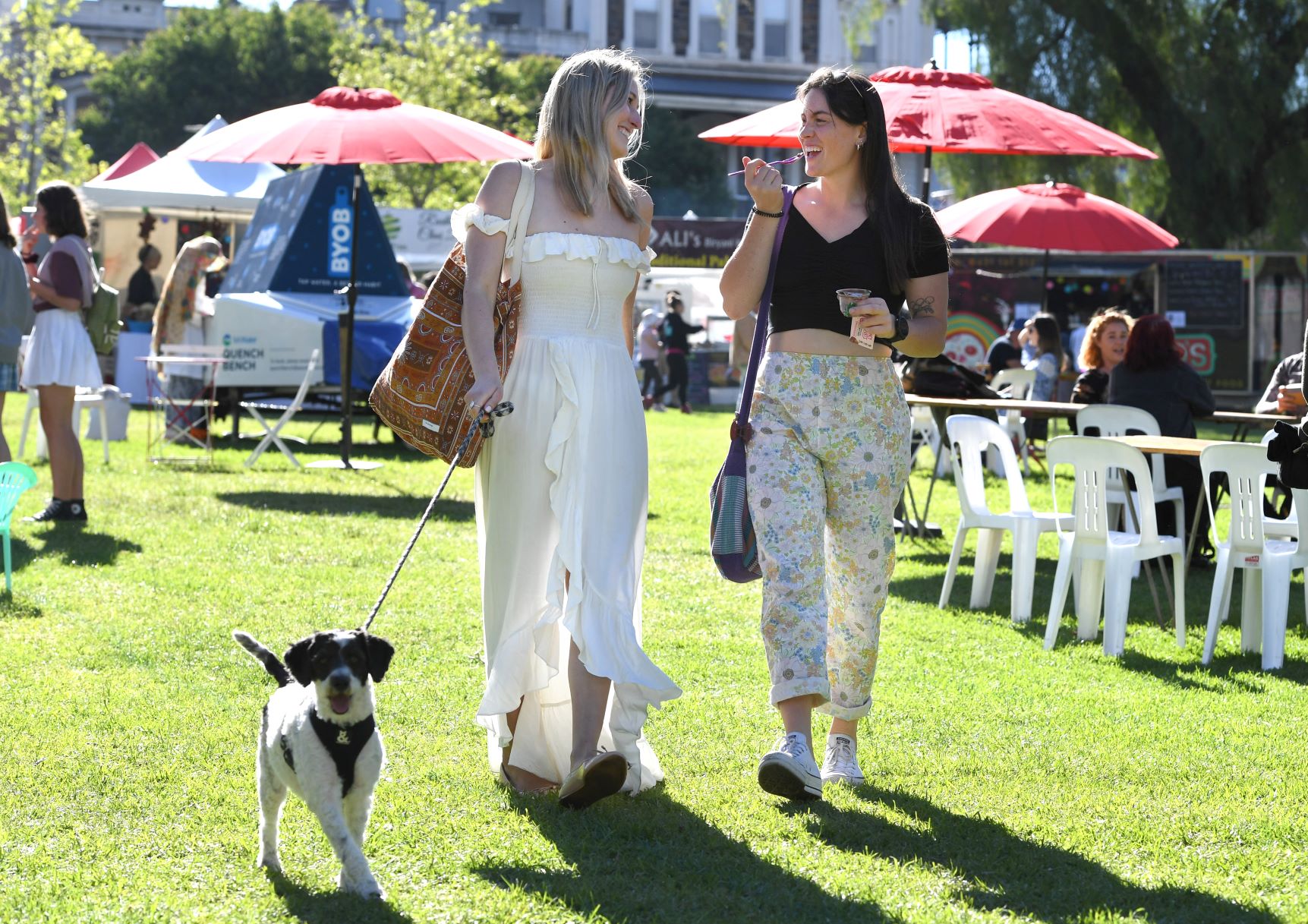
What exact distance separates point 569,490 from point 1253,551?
3945mm

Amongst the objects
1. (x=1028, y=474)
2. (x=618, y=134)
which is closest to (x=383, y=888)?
(x=618, y=134)

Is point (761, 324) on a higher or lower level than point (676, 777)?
higher

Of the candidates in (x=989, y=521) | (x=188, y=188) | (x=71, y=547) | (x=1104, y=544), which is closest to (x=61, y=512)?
(x=71, y=547)

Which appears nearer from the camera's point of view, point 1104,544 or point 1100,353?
point 1104,544

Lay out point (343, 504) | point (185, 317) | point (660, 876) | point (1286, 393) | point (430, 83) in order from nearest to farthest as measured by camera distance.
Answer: point (660, 876), point (1286, 393), point (343, 504), point (185, 317), point (430, 83)

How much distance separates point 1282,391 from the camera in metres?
8.69

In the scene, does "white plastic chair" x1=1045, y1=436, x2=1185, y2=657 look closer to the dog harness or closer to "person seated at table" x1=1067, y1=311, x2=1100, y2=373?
the dog harness

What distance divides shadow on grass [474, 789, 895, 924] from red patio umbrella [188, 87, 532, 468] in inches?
286

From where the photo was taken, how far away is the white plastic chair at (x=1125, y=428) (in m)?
8.81

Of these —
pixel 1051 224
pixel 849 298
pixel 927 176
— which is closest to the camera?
pixel 849 298

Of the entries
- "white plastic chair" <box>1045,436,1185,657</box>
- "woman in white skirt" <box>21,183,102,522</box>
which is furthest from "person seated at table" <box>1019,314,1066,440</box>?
"woman in white skirt" <box>21,183,102,522</box>

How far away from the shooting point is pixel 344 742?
11.9 ft

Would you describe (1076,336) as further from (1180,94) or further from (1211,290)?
(1180,94)

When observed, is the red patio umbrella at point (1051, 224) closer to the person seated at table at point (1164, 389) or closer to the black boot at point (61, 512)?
the person seated at table at point (1164, 389)
